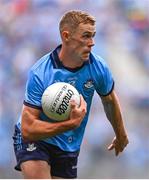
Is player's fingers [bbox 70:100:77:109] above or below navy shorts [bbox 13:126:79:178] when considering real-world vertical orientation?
above

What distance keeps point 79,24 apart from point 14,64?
3200 millimetres

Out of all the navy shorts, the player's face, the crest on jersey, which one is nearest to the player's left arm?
the crest on jersey

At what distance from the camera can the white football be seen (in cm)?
405

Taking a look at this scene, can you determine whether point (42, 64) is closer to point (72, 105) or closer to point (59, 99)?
point (59, 99)

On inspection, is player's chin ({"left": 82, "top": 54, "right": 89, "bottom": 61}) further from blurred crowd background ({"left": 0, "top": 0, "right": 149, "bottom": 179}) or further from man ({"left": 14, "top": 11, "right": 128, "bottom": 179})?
blurred crowd background ({"left": 0, "top": 0, "right": 149, "bottom": 179})

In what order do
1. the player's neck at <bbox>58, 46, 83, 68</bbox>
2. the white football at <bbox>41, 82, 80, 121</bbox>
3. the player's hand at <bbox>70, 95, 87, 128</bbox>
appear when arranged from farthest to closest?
the player's neck at <bbox>58, 46, 83, 68</bbox>
the white football at <bbox>41, 82, 80, 121</bbox>
the player's hand at <bbox>70, 95, 87, 128</bbox>

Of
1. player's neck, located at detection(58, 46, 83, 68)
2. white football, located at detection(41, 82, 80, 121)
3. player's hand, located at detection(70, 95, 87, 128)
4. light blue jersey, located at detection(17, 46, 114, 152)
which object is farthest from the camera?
player's neck, located at detection(58, 46, 83, 68)

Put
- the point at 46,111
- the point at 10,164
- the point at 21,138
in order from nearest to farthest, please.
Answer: the point at 46,111, the point at 21,138, the point at 10,164

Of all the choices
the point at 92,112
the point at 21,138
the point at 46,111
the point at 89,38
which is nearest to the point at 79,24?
the point at 89,38

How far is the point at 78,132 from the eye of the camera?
14.8ft

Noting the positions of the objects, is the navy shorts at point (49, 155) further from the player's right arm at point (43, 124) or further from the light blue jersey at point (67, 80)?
the player's right arm at point (43, 124)

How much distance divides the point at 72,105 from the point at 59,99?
0.12m

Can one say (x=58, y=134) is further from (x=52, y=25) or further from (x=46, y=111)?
(x=52, y=25)

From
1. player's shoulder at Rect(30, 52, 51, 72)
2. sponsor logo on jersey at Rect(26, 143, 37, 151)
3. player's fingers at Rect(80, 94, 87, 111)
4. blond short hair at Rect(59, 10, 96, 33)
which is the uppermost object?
blond short hair at Rect(59, 10, 96, 33)
